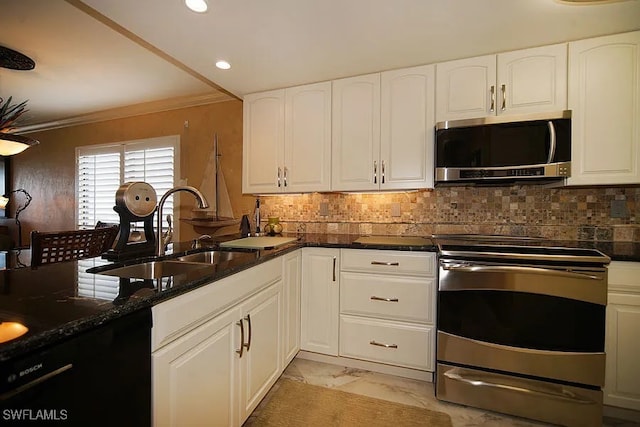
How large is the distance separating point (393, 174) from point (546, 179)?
99 centimetres

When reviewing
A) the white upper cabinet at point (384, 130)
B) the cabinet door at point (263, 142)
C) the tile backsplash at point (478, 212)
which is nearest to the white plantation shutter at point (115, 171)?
the cabinet door at point (263, 142)

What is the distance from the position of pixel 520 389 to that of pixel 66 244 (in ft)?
9.18

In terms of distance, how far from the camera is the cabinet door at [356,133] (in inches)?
88.3

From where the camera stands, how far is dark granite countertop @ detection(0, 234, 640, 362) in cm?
61

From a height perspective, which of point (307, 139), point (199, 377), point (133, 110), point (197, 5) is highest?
point (133, 110)

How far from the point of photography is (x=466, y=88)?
6.64 ft

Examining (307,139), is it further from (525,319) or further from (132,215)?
(525,319)

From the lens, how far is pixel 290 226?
280cm

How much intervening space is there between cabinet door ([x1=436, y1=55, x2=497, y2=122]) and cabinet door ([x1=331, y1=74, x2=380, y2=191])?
1.55 feet

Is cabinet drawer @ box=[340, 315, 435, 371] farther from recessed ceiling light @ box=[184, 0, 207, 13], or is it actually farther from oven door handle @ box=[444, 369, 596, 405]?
recessed ceiling light @ box=[184, 0, 207, 13]

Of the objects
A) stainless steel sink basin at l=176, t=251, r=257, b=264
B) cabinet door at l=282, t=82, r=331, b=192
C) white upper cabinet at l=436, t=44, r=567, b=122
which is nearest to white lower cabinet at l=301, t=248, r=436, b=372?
stainless steel sink basin at l=176, t=251, r=257, b=264

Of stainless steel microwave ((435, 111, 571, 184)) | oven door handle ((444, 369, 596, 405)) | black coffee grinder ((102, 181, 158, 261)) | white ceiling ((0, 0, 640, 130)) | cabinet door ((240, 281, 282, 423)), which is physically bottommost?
oven door handle ((444, 369, 596, 405))

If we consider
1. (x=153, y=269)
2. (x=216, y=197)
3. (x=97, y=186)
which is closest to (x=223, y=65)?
(x=216, y=197)

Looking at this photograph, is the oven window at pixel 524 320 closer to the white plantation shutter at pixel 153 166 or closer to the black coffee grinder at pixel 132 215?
the black coffee grinder at pixel 132 215
